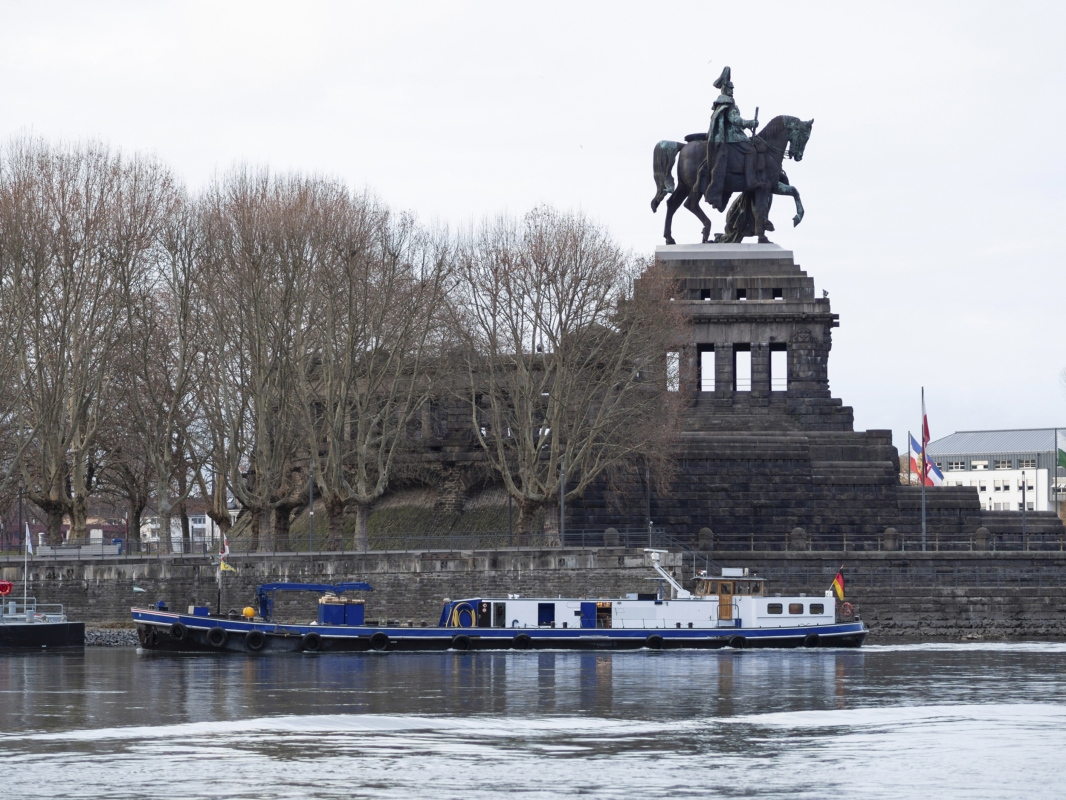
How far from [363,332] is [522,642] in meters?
19.2

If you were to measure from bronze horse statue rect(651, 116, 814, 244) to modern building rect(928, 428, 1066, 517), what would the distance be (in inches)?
3496

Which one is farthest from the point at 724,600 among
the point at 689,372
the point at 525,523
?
the point at 689,372

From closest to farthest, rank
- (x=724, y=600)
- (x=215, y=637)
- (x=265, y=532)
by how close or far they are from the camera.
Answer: (x=215, y=637) → (x=724, y=600) → (x=265, y=532)

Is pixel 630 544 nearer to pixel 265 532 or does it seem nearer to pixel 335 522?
pixel 335 522

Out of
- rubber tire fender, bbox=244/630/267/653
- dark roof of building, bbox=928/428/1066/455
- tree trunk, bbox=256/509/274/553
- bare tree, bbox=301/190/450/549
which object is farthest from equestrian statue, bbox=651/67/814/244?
dark roof of building, bbox=928/428/1066/455

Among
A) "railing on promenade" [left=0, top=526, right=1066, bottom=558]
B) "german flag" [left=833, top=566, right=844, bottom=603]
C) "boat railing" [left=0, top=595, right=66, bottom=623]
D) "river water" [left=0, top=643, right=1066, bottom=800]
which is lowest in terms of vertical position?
"river water" [left=0, top=643, right=1066, bottom=800]

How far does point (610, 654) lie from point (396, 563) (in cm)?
1349

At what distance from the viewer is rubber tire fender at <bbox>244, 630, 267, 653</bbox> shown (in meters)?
65.4

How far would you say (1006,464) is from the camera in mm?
183625

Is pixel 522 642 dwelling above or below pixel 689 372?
below

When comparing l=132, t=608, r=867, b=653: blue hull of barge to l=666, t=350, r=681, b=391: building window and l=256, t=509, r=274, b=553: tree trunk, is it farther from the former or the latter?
l=666, t=350, r=681, b=391: building window

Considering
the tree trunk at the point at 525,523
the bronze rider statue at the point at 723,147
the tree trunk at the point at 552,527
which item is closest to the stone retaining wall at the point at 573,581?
the tree trunk at the point at 552,527

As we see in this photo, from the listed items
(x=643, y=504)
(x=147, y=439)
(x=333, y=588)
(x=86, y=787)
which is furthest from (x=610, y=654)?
(x=86, y=787)

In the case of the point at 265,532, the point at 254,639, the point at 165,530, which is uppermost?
the point at 165,530
